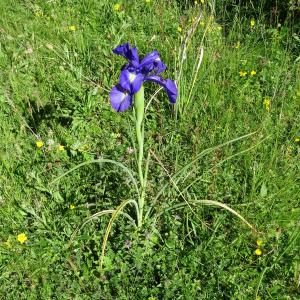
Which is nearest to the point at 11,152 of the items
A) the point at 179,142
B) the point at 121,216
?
the point at 121,216

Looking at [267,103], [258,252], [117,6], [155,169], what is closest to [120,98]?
[155,169]

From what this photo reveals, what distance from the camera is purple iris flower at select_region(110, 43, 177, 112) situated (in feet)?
4.67

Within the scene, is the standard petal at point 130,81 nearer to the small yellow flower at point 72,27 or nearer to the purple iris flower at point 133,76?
the purple iris flower at point 133,76

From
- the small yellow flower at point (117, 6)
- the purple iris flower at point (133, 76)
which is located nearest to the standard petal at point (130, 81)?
the purple iris flower at point (133, 76)

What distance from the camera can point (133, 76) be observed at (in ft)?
4.72

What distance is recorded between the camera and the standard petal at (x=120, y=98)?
4.84 ft

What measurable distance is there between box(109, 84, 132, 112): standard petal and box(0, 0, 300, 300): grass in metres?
0.45

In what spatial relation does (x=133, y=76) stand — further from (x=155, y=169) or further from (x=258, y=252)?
(x=258, y=252)

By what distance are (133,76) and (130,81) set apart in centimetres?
3

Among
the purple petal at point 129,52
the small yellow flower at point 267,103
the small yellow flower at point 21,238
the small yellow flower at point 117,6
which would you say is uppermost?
the purple petal at point 129,52

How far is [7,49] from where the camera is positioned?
10.1ft

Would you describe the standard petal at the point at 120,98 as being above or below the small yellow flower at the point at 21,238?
above

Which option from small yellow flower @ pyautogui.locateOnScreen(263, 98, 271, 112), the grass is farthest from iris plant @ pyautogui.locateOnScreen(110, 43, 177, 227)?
small yellow flower @ pyautogui.locateOnScreen(263, 98, 271, 112)

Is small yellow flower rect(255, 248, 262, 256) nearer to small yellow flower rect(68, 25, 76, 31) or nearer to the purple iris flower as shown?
the purple iris flower
